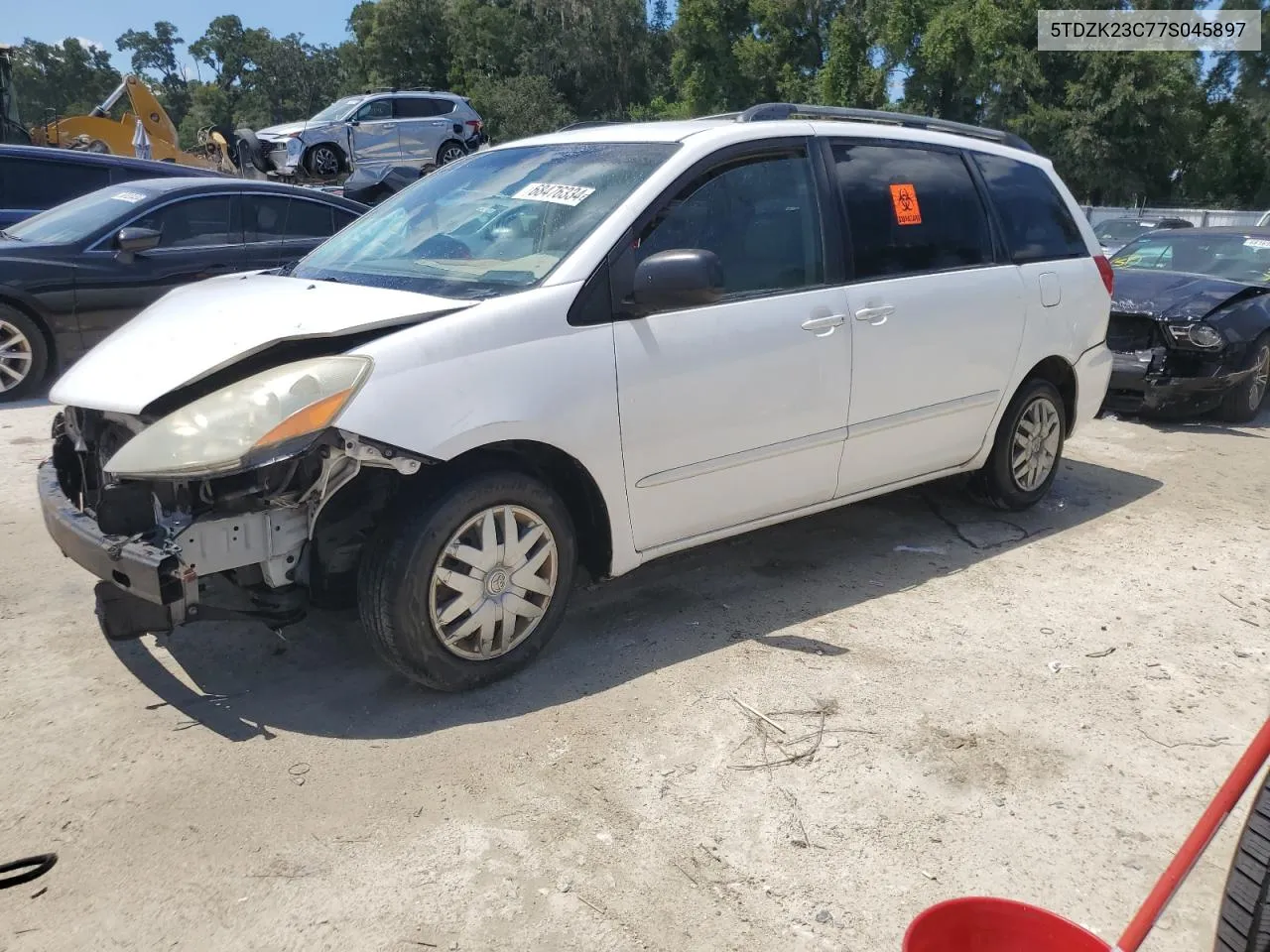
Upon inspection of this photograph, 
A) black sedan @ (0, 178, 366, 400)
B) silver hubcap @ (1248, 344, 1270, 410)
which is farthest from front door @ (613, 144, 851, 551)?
silver hubcap @ (1248, 344, 1270, 410)

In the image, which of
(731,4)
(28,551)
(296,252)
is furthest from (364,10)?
(28,551)

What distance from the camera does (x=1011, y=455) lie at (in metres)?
5.17

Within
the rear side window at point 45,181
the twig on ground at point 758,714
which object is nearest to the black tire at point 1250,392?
the twig on ground at point 758,714

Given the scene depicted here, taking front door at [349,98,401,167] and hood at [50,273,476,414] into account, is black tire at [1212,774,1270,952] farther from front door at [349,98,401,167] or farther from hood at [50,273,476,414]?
front door at [349,98,401,167]

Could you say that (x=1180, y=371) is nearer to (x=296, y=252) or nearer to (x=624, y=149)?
(x=624, y=149)

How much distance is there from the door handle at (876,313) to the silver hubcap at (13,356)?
6.10m

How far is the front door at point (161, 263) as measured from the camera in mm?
7461

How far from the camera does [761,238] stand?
13.0 ft

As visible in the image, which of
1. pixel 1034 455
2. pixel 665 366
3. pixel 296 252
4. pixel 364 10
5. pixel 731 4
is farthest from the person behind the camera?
pixel 364 10

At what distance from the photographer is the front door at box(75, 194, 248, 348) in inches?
294

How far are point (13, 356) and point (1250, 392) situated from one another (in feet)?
29.8

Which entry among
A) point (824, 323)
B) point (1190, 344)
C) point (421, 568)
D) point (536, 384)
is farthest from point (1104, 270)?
point (421, 568)

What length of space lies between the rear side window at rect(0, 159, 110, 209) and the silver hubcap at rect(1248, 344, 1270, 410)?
31.1 feet

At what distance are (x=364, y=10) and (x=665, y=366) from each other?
→ 60960 millimetres
